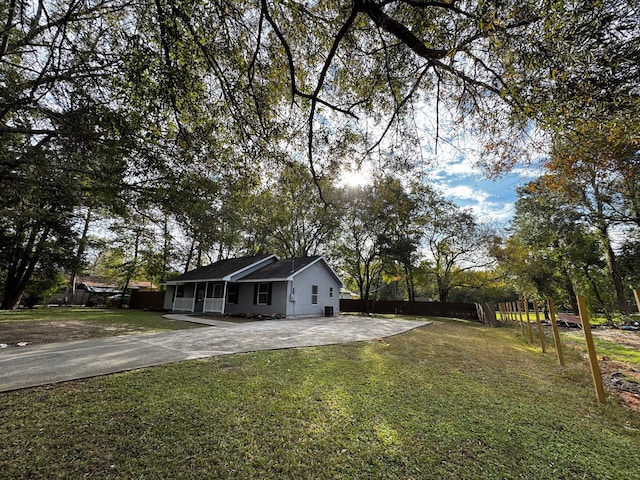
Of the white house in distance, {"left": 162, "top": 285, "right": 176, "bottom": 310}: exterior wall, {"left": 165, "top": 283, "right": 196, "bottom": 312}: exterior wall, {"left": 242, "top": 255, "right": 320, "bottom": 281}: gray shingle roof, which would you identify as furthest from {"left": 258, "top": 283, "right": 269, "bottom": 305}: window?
{"left": 162, "top": 285, "right": 176, "bottom": 310}: exterior wall

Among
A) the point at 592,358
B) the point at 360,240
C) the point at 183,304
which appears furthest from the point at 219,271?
the point at 592,358

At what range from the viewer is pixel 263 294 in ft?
51.0

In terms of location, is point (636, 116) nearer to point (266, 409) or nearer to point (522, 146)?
point (522, 146)

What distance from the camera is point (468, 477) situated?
195 centimetres

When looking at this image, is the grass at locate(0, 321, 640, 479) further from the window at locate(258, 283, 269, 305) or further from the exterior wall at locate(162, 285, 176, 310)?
the exterior wall at locate(162, 285, 176, 310)

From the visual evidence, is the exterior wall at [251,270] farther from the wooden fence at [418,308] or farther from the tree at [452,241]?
the tree at [452,241]

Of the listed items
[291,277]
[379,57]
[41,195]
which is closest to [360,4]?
[379,57]

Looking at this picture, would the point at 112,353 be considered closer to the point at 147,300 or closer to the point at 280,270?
the point at 280,270

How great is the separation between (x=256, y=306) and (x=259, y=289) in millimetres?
975

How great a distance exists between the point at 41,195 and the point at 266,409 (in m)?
9.92

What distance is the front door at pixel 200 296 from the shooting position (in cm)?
1684

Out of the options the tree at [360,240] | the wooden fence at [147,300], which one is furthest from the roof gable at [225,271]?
the tree at [360,240]

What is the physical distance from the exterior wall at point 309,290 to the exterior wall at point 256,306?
1.41 ft

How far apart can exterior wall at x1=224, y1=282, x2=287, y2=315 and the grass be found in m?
10.5
